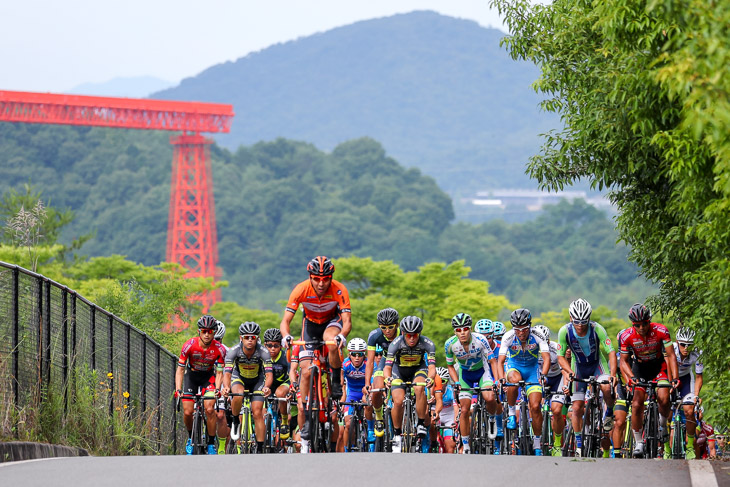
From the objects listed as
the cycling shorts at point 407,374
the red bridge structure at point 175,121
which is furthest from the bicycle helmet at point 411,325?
A: the red bridge structure at point 175,121

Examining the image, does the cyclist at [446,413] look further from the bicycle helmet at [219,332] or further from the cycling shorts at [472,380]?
the bicycle helmet at [219,332]

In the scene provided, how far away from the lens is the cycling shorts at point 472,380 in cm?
1575

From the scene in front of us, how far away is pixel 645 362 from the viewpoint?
1606cm

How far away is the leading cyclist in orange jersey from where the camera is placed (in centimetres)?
1397

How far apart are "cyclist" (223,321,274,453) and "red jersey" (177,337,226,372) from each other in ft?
0.80

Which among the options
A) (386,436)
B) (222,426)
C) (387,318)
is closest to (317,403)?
(386,436)

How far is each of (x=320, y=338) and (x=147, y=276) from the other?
49.6m

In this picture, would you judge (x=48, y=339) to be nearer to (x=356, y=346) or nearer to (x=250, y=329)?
(x=250, y=329)

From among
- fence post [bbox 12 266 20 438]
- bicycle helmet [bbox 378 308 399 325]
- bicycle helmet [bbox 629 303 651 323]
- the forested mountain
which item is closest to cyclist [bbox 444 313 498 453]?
bicycle helmet [bbox 378 308 399 325]

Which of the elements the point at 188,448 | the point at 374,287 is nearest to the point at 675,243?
the point at 188,448

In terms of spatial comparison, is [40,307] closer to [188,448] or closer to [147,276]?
[188,448]

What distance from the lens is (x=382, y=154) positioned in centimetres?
17475

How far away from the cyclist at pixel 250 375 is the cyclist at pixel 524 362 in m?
3.11

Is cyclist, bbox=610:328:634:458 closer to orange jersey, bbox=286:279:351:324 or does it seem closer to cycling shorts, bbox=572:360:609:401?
cycling shorts, bbox=572:360:609:401
